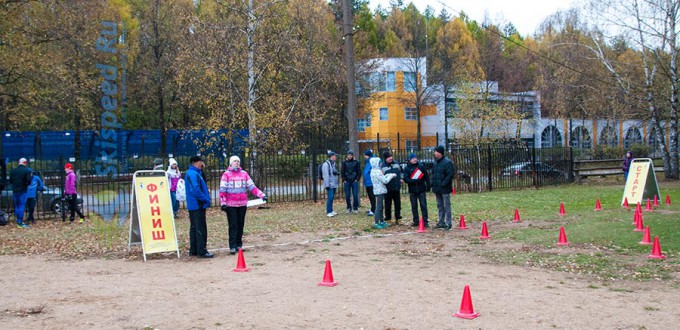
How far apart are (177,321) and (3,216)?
13.1 metres

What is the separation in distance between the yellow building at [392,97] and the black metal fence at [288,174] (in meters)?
18.6

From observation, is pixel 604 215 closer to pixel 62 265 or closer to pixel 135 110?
pixel 62 265

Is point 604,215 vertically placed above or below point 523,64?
below

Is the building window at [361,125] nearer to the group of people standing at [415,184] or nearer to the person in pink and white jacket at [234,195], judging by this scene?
the group of people standing at [415,184]

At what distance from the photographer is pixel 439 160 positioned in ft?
44.1

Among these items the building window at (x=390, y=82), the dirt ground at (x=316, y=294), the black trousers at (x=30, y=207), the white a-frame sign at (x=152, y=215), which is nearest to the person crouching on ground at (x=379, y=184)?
the dirt ground at (x=316, y=294)

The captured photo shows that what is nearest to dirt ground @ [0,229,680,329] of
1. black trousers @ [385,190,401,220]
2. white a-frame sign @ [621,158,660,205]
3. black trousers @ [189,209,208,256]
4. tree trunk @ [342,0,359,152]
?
black trousers @ [189,209,208,256]

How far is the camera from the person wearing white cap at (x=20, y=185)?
15859 millimetres

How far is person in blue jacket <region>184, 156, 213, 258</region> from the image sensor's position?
33.3 feet

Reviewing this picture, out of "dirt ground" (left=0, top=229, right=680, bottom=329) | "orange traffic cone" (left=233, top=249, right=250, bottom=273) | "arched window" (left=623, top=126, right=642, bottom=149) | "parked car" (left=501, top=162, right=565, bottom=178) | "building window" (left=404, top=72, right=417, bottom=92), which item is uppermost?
"building window" (left=404, top=72, right=417, bottom=92)

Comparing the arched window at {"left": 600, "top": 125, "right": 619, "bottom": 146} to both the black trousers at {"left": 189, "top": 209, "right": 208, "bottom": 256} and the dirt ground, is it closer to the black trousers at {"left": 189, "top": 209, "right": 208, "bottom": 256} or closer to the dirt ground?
the dirt ground

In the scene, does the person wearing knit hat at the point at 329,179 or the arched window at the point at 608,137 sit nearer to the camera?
the person wearing knit hat at the point at 329,179

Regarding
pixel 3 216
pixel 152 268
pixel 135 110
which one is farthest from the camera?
pixel 135 110

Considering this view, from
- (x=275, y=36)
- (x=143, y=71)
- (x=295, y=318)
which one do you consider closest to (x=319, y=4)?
(x=275, y=36)
